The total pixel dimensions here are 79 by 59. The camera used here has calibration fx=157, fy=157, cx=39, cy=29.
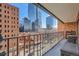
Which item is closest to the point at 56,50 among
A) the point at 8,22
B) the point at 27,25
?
the point at 27,25

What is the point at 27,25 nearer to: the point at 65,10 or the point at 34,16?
the point at 34,16

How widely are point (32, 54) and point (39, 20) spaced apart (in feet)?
1.71

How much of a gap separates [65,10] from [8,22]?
851 mm

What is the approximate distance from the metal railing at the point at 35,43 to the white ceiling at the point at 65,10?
25cm

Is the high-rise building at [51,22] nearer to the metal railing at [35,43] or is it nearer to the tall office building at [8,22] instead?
the metal railing at [35,43]

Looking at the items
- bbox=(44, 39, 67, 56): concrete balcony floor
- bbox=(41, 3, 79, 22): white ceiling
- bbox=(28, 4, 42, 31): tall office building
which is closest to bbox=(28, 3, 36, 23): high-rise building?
bbox=(28, 4, 42, 31): tall office building

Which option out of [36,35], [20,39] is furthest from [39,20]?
[20,39]

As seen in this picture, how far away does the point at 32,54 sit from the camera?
2367 mm

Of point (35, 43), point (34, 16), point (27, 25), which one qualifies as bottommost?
point (35, 43)

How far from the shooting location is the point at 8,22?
2.24 metres

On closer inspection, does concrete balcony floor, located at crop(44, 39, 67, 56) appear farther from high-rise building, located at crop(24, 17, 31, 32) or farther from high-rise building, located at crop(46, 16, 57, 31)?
high-rise building, located at crop(24, 17, 31, 32)

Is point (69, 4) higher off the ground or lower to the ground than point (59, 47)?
higher

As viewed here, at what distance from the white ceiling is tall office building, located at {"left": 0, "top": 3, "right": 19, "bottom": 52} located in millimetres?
468

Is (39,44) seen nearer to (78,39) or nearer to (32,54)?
(32,54)
